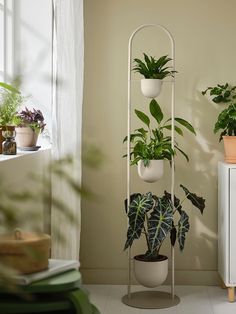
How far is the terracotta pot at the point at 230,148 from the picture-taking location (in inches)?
157

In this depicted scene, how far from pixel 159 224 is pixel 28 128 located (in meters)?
1.01

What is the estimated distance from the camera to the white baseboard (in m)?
4.28

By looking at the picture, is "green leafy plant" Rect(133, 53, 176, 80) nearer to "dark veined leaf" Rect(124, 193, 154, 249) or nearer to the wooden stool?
"dark veined leaf" Rect(124, 193, 154, 249)

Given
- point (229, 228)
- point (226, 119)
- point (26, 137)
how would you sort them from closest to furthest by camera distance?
1. point (26, 137)
2. point (229, 228)
3. point (226, 119)

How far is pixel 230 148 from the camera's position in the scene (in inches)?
157

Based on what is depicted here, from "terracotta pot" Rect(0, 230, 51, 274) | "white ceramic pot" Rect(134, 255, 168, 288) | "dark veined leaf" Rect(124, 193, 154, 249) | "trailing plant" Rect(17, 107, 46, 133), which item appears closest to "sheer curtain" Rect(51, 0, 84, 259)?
"trailing plant" Rect(17, 107, 46, 133)

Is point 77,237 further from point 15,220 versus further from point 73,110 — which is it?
point 15,220

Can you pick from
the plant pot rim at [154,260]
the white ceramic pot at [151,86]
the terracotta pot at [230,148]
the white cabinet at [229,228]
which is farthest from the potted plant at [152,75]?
the plant pot rim at [154,260]

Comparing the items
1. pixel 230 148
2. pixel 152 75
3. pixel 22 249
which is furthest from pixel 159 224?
pixel 22 249

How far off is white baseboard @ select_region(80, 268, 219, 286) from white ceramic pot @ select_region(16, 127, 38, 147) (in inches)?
50.3

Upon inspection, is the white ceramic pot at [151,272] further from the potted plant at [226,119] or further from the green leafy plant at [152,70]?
the green leafy plant at [152,70]

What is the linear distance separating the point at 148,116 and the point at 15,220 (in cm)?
370

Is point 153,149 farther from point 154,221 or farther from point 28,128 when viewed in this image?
point 28,128

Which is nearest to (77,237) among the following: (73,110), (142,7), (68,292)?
(73,110)
